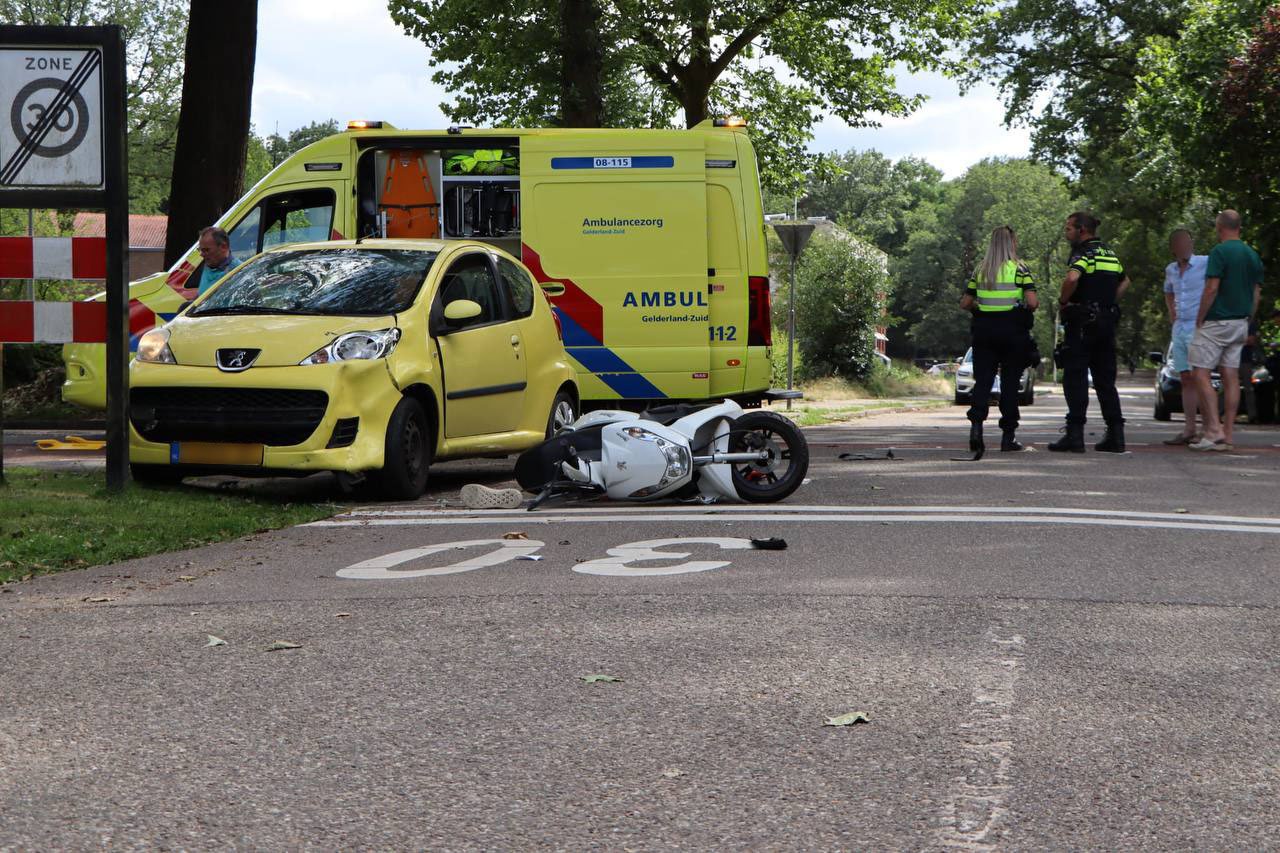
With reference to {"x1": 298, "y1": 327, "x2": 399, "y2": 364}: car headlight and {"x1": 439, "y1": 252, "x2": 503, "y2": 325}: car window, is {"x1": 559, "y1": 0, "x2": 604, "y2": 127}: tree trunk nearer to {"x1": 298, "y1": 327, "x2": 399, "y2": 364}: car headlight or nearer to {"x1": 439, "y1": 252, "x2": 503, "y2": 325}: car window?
{"x1": 439, "y1": 252, "x2": 503, "y2": 325}: car window

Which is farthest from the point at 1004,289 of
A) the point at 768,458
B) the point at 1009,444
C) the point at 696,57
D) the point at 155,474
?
the point at 696,57

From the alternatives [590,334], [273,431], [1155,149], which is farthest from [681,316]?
[1155,149]

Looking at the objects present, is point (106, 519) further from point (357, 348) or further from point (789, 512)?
point (789, 512)

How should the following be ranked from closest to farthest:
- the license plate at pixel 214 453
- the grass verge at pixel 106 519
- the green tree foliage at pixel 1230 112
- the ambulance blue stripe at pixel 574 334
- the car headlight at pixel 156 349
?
the grass verge at pixel 106 519 < the license plate at pixel 214 453 < the car headlight at pixel 156 349 < the ambulance blue stripe at pixel 574 334 < the green tree foliage at pixel 1230 112

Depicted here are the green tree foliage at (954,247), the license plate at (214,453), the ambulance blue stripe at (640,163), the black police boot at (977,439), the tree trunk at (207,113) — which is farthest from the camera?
the green tree foliage at (954,247)

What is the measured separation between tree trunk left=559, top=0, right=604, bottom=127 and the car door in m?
12.8

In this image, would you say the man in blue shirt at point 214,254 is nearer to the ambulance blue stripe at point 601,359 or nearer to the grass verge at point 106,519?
the grass verge at point 106,519

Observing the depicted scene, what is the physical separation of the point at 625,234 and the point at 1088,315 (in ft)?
13.7

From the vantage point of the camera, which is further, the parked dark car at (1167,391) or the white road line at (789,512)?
the parked dark car at (1167,391)

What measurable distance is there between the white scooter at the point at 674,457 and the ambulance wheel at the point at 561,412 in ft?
6.16

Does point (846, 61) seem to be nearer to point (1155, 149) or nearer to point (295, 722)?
point (1155, 149)

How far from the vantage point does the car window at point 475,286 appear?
34.8 feet

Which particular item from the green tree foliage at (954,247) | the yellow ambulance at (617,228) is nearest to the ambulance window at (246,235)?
the yellow ambulance at (617,228)

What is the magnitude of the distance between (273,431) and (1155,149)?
26437 mm
